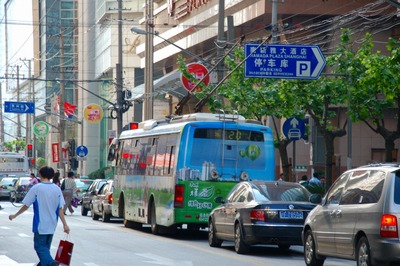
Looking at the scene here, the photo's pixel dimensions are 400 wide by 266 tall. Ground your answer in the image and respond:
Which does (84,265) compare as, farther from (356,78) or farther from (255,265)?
(356,78)

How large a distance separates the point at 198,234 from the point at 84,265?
36.1 feet

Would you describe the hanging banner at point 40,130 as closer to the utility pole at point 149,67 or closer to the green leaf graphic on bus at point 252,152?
the utility pole at point 149,67

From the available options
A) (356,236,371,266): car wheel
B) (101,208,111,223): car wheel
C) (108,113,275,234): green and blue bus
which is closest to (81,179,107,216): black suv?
(101,208,111,223): car wheel

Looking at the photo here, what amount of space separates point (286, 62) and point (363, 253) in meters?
16.8

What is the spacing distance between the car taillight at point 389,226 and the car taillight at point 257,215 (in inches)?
237

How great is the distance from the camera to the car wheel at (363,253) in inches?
577

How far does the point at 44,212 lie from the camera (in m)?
14.7

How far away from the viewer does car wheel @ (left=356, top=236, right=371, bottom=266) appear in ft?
48.1

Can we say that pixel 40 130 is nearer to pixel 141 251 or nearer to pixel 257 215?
pixel 141 251

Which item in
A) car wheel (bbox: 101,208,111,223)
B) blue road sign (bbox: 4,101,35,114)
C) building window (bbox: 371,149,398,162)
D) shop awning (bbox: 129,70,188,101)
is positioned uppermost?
shop awning (bbox: 129,70,188,101)

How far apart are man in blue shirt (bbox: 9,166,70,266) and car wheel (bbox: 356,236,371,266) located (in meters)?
4.35

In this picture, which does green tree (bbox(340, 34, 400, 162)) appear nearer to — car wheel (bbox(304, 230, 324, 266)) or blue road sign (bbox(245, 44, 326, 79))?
blue road sign (bbox(245, 44, 326, 79))

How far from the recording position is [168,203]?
1016 inches

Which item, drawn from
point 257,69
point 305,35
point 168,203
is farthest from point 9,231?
point 305,35
